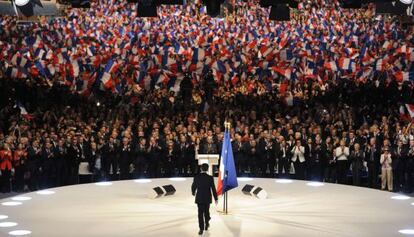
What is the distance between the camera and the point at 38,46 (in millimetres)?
36406

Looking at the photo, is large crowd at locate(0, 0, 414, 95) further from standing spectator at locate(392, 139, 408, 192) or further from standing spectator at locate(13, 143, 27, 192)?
standing spectator at locate(392, 139, 408, 192)

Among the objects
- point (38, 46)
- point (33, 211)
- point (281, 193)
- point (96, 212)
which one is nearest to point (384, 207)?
point (281, 193)

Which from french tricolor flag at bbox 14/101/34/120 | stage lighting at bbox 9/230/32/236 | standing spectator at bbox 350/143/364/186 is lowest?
stage lighting at bbox 9/230/32/236

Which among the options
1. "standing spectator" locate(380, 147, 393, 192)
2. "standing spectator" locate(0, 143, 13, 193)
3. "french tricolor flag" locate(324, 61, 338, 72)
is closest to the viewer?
"standing spectator" locate(0, 143, 13, 193)

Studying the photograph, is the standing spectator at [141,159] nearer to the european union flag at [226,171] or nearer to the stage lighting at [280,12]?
the stage lighting at [280,12]

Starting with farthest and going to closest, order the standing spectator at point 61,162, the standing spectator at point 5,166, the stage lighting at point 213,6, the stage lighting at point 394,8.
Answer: the stage lighting at point 394,8
the stage lighting at point 213,6
the standing spectator at point 61,162
the standing spectator at point 5,166

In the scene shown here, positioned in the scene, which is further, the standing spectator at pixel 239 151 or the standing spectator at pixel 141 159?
the standing spectator at pixel 239 151

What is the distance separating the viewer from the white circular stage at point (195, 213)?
14.2 metres

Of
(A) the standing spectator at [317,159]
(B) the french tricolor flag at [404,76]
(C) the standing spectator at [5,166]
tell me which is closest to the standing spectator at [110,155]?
(C) the standing spectator at [5,166]

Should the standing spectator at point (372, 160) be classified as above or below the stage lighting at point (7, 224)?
above

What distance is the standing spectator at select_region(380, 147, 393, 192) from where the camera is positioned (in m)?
22.5

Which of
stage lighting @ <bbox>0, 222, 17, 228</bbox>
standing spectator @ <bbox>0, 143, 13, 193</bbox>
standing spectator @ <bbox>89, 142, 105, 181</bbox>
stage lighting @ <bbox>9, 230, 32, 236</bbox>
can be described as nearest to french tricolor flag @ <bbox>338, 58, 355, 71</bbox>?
standing spectator @ <bbox>89, 142, 105, 181</bbox>

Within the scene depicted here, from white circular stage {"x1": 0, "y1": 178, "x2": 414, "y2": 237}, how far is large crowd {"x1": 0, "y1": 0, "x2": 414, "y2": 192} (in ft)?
12.3

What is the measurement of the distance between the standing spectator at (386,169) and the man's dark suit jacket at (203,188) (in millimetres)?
9392
